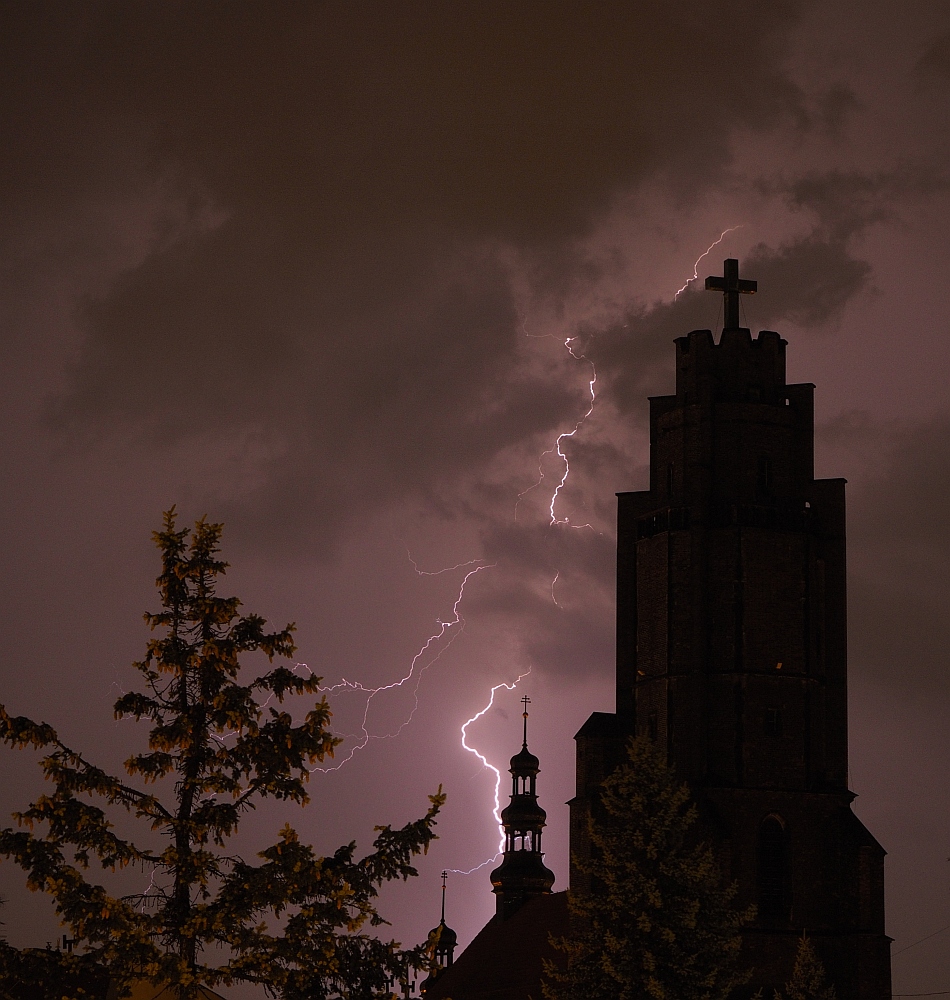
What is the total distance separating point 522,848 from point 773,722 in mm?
29638

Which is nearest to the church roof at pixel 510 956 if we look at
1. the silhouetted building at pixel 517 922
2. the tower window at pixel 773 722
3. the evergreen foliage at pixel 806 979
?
the silhouetted building at pixel 517 922

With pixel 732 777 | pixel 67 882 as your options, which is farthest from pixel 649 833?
pixel 67 882

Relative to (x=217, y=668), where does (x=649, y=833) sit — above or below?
above

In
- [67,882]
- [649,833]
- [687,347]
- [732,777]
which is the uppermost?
[687,347]

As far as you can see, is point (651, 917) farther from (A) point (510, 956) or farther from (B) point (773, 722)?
(A) point (510, 956)

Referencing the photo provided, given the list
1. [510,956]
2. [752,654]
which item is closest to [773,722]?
[752,654]

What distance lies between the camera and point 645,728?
188 feet

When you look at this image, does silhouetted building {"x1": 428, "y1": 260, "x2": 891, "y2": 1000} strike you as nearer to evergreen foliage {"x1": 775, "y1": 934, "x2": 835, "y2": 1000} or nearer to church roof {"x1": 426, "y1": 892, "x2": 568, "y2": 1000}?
evergreen foliage {"x1": 775, "y1": 934, "x2": 835, "y2": 1000}

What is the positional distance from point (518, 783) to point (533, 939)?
14210 millimetres

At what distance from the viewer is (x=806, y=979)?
48.0m

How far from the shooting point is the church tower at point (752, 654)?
54844mm

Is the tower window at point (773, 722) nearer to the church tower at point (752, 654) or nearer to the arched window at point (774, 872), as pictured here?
the church tower at point (752, 654)

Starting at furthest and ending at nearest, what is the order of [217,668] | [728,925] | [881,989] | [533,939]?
[533,939], [881,989], [728,925], [217,668]

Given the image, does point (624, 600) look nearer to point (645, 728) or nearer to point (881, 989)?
point (645, 728)
